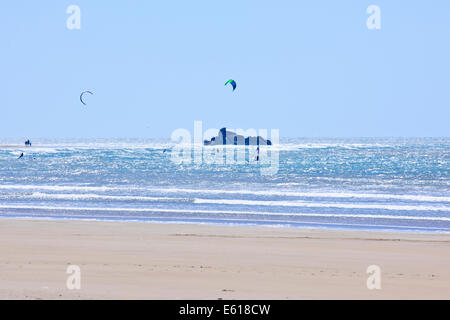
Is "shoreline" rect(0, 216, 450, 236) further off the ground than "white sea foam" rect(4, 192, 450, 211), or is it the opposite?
"shoreline" rect(0, 216, 450, 236)

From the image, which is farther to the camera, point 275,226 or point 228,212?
point 228,212

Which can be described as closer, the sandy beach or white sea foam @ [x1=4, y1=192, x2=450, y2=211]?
the sandy beach

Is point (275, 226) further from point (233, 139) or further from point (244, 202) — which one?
point (233, 139)

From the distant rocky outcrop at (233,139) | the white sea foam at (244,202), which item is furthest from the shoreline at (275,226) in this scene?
the distant rocky outcrop at (233,139)

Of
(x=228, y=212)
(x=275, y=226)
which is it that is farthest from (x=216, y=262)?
(x=228, y=212)

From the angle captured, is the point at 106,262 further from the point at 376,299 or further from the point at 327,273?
the point at 376,299

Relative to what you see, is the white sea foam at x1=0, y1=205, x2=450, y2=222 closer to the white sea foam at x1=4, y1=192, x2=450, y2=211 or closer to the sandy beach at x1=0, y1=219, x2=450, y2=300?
the white sea foam at x1=4, y1=192, x2=450, y2=211

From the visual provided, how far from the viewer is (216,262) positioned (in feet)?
36.5

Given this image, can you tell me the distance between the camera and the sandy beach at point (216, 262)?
870 centimetres

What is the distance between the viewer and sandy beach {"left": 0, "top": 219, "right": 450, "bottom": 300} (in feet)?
28.6

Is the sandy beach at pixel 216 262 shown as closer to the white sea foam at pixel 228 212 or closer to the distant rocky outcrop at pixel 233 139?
the white sea foam at pixel 228 212

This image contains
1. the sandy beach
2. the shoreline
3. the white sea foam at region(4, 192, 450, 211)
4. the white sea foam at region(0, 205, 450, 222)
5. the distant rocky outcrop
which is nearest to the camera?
the sandy beach

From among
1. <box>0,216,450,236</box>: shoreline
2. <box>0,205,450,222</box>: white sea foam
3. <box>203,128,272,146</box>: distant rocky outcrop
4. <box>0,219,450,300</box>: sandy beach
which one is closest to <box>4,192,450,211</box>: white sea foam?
<box>0,205,450,222</box>: white sea foam

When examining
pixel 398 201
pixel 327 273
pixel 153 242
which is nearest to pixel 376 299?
pixel 327 273
